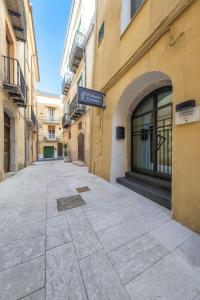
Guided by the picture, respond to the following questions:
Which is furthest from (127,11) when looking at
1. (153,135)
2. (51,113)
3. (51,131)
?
(51,131)

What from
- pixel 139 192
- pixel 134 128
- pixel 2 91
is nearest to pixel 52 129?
pixel 2 91

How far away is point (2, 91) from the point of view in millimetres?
5539

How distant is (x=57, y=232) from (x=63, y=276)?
797 mm

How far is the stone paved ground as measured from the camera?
4.15 ft

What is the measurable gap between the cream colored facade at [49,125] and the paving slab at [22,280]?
950 inches

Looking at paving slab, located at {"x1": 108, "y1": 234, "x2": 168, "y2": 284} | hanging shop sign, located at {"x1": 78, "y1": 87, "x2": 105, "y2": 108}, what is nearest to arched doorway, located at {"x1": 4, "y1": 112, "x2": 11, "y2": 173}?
hanging shop sign, located at {"x1": 78, "y1": 87, "x2": 105, "y2": 108}

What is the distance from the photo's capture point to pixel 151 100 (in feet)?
14.6

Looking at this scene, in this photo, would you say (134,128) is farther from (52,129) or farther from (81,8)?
(52,129)

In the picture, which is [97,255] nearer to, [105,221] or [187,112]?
[105,221]

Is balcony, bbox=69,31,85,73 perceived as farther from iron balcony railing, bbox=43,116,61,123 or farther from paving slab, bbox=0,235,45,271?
iron balcony railing, bbox=43,116,61,123

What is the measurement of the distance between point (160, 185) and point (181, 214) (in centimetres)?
127

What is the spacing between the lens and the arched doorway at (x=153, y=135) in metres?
3.86

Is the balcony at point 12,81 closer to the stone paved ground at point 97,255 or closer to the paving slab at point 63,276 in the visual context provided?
the stone paved ground at point 97,255

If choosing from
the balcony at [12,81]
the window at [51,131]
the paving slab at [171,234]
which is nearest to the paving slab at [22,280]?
the paving slab at [171,234]
